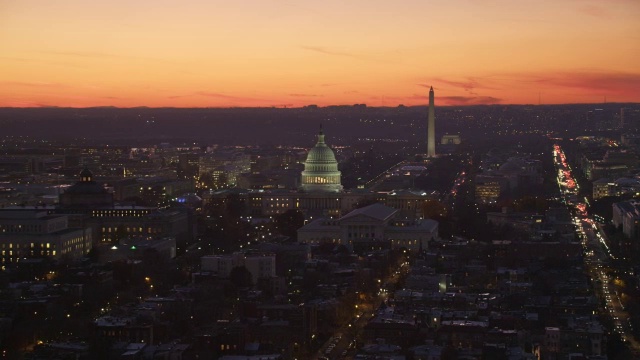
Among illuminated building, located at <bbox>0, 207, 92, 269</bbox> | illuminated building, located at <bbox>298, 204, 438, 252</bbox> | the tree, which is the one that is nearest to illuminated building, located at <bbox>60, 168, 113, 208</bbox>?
illuminated building, located at <bbox>0, 207, 92, 269</bbox>

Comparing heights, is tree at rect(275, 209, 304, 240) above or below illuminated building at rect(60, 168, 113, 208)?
below

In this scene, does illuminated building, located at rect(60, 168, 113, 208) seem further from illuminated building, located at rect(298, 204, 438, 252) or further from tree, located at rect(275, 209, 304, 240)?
illuminated building, located at rect(298, 204, 438, 252)

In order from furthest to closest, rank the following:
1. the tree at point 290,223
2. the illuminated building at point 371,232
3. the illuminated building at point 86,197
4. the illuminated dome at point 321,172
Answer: the illuminated dome at point 321,172 < the illuminated building at point 86,197 < the tree at point 290,223 < the illuminated building at point 371,232

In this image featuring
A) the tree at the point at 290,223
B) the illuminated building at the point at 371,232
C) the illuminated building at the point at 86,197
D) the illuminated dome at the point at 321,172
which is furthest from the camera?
the illuminated dome at the point at 321,172

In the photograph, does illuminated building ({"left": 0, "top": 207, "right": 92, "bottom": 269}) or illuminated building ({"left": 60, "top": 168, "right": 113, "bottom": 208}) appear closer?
illuminated building ({"left": 0, "top": 207, "right": 92, "bottom": 269})

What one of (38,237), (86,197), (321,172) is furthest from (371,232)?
(321,172)

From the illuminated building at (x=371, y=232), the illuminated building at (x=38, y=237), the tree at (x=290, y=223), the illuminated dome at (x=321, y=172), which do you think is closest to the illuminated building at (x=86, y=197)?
the illuminated building at (x=38, y=237)

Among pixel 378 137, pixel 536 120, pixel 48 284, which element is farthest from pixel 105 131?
pixel 48 284

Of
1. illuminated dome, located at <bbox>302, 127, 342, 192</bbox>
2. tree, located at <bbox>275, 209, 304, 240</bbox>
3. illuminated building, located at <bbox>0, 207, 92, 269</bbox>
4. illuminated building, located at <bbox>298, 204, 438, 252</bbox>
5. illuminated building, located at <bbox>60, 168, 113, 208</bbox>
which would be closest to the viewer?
illuminated building, located at <bbox>0, 207, 92, 269</bbox>

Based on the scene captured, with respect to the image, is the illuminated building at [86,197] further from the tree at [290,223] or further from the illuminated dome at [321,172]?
the illuminated dome at [321,172]
